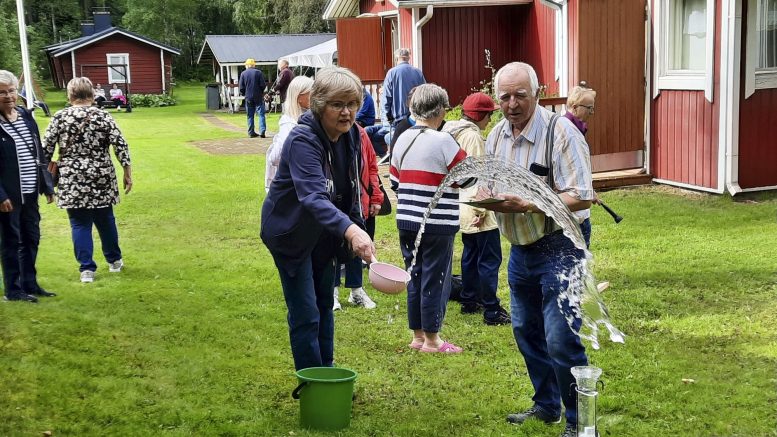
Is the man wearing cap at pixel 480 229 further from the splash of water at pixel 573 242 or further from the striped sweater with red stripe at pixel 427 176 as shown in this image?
the splash of water at pixel 573 242

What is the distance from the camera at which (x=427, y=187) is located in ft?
22.0

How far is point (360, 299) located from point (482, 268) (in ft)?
4.18

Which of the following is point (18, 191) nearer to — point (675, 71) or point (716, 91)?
point (716, 91)

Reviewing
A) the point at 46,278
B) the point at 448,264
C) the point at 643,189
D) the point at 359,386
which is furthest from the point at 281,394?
the point at 643,189

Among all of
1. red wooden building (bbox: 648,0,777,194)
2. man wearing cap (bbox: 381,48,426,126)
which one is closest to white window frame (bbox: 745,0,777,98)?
red wooden building (bbox: 648,0,777,194)

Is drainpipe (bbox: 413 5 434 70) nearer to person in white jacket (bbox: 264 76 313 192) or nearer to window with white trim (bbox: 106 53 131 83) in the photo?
person in white jacket (bbox: 264 76 313 192)

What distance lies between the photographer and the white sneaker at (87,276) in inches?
369

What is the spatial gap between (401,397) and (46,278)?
5.21m

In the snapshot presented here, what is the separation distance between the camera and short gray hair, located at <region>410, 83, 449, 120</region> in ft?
22.1

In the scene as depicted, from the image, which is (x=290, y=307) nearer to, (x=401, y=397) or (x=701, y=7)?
(x=401, y=397)

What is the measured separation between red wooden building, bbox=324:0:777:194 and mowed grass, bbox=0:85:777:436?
1.67 meters

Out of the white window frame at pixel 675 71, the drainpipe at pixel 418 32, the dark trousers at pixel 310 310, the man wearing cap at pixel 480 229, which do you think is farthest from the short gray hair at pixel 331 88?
the drainpipe at pixel 418 32

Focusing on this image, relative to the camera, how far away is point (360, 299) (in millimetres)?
8414

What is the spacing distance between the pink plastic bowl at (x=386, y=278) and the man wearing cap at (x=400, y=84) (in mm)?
8826
